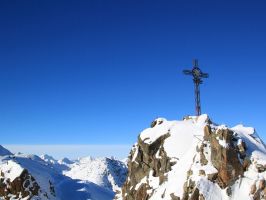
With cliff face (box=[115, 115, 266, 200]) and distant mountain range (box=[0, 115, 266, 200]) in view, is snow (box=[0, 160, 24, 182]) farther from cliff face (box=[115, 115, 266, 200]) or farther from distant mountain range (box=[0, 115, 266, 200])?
cliff face (box=[115, 115, 266, 200])

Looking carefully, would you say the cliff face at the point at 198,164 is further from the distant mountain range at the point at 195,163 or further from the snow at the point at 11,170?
the snow at the point at 11,170

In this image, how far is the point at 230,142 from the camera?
191 feet

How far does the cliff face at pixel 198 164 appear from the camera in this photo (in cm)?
5359

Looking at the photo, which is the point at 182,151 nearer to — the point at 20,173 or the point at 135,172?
the point at 135,172

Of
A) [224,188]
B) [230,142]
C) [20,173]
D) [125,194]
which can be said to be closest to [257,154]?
[230,142]

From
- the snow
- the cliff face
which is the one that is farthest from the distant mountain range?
the snow

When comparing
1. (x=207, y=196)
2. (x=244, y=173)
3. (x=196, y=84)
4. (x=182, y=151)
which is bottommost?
(x=207, y=196)

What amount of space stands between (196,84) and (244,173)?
96.2 ft

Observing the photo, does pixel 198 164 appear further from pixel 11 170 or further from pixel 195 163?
pixel 11 170

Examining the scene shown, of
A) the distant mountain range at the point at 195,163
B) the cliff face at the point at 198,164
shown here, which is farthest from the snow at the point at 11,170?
the cliff face at the point at 198,164

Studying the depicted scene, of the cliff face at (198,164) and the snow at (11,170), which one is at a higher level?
the snow at (11,170)

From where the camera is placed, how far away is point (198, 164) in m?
57.8

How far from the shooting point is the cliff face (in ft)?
176

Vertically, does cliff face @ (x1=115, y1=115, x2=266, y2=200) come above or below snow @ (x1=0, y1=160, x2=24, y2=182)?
below
